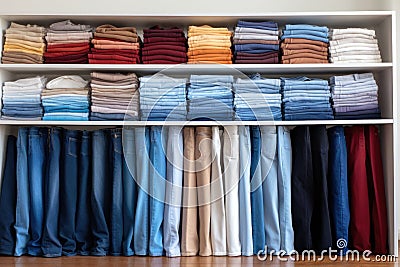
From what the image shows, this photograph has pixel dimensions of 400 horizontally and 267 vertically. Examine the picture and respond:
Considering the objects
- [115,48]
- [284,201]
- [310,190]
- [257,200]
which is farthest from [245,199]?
[115,48]

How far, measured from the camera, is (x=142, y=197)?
2.96 metres

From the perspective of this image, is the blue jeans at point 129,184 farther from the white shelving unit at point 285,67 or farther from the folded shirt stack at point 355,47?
the folded shirt stack at point 355,47

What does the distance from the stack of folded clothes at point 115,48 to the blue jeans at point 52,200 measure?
1.50ft

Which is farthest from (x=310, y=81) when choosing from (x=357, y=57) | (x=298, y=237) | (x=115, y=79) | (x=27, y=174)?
(x=27, y=174)

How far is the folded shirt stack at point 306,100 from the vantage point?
9.73ft

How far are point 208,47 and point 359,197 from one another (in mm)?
1112

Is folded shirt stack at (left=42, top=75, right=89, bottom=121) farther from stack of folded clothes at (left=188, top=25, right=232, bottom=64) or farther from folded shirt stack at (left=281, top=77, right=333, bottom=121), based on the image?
folded shirt stack at (left=281, top=77, right=333, bottom=121)

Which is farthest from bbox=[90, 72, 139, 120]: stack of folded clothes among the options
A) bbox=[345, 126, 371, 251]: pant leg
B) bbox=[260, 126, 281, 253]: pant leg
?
bbox=[345, 126, 371, 251]: pant leg

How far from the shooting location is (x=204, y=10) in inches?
131

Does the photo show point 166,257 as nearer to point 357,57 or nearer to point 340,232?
point 340,232

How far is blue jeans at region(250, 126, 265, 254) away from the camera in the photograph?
9.74 feet

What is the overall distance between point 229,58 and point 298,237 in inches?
39.5

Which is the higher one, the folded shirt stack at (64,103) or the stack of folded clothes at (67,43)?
the stack of folded clothes at (67,43)

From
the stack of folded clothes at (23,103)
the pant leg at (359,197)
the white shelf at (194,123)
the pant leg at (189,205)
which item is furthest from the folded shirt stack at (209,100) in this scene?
the stack of folded clothes at (23,103)
